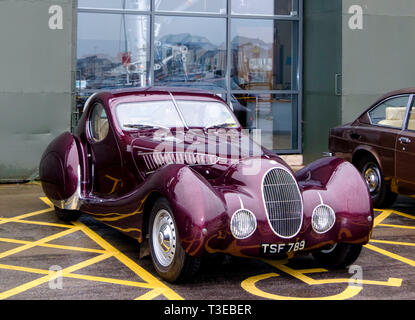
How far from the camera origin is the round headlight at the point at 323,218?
504 centimetres

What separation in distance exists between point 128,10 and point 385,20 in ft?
16.1

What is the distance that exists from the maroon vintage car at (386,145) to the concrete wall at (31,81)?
4.77 metres

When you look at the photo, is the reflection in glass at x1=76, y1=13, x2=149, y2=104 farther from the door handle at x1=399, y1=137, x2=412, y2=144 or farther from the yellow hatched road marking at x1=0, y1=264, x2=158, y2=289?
the yellow hatched road marking at x1=0, y1=264, x2=158, y2=289

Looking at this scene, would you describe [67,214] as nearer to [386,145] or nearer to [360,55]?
[386,145]

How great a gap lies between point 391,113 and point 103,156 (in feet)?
12.8

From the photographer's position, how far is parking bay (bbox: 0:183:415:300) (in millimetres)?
4750

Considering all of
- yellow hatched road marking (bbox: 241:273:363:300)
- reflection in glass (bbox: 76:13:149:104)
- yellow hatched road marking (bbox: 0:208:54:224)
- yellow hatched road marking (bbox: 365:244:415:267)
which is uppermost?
reflection in glass (bbox: 76:13:149:104)

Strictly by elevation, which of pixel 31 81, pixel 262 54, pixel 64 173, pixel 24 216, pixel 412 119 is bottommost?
pixel 24 216

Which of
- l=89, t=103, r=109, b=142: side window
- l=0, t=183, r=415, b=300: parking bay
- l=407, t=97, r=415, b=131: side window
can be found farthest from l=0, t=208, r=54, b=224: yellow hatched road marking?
l=407, t=97, r=415, b=131: side window

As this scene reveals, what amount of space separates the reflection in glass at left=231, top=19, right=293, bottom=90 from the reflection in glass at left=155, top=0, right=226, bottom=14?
422 millimetres

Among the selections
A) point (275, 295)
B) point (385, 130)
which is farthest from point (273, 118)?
point (275, 295)

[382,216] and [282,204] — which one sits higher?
[282,204]

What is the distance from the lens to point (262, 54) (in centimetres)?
1286

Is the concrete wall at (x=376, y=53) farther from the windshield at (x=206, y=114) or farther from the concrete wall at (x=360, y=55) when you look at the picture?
the windshield at (x=206, y=114)
